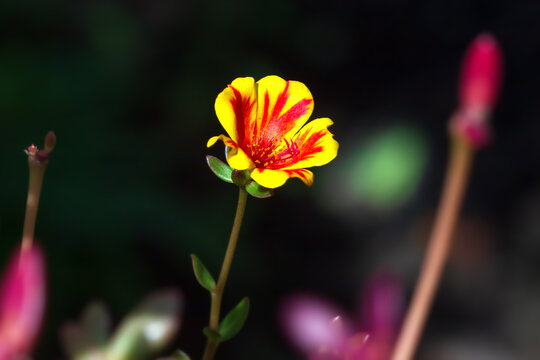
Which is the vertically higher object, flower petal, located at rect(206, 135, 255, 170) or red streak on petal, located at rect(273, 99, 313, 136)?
red streak on petal, located at rect(273, 99, 313, 136)

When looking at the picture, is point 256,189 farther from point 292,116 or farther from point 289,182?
point 289,182

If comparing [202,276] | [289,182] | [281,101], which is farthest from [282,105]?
[289,182]

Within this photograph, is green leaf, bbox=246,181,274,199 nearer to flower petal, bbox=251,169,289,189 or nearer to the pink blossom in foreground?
flower petal, bbox=251,169,289,189

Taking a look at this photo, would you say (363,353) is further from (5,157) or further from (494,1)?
(494,1)

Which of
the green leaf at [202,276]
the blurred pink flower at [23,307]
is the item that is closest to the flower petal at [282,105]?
the green leaf at [202,276]

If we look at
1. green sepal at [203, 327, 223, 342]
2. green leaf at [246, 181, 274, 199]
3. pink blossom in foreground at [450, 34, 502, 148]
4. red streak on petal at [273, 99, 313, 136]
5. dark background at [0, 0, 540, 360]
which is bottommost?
green sepal at [203, 327, 223, 342]

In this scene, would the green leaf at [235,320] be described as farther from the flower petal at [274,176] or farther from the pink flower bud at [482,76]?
the pink flower bud at [482,76]

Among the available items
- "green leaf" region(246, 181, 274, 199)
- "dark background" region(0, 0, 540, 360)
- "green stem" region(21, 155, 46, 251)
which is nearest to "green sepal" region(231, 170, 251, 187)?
"green leaf" region(246, 181, 274, 199)
